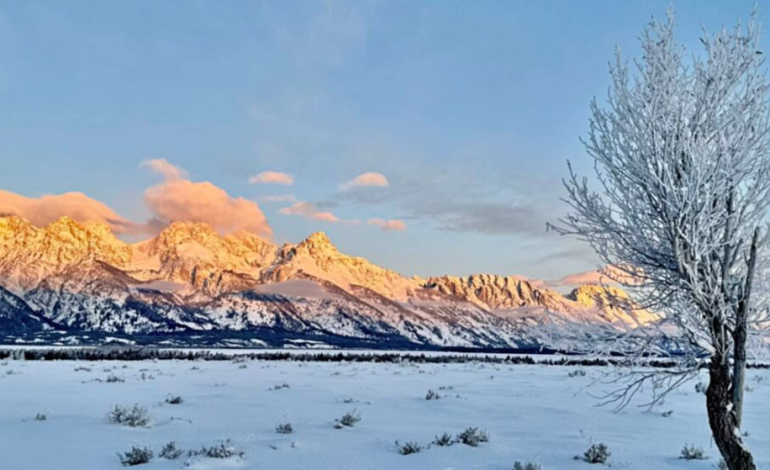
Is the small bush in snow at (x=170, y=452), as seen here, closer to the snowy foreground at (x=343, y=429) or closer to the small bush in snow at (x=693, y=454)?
the snowy foreground at (x=343, y=429)

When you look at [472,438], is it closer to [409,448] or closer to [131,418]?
[409,448]

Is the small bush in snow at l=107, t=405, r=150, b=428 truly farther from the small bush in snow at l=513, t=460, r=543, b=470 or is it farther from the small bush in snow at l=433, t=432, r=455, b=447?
the small bush in snow at l=513, t=460, r=543, b=470

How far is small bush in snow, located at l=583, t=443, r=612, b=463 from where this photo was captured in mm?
8633

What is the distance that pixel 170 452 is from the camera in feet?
27.9

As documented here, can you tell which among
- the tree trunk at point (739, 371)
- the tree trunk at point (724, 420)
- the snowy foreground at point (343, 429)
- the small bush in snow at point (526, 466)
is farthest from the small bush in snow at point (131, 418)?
the tree trunk at point (739, 371)

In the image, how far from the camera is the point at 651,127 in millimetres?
6375

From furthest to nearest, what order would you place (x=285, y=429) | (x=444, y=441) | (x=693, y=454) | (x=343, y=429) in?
(x=343, y=429) → (x=285, y=429) → (x=444, y=441) → (x=693, y=454)

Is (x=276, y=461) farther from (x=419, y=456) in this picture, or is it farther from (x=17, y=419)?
(x=17, y=419)

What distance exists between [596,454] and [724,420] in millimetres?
2867

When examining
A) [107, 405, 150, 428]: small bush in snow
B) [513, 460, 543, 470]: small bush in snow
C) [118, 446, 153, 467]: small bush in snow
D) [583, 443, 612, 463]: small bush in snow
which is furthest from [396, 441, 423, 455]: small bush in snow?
[107, 405, 150, 428]: small bush in snow

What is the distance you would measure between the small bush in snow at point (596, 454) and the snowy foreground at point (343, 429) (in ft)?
0.54

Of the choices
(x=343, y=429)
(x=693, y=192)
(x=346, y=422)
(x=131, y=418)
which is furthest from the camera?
(x=346, y=422)

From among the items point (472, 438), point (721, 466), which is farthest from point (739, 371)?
point (472, 438)

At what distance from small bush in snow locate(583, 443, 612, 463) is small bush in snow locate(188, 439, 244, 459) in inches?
182
